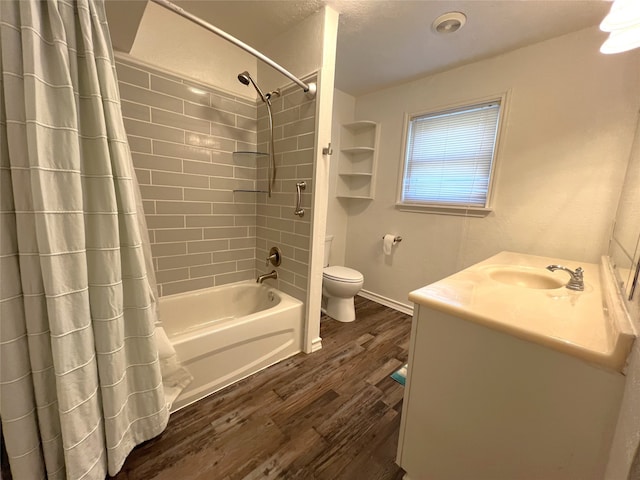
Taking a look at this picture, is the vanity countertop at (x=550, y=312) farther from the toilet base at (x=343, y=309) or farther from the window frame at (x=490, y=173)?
the toilet base at (x=343, y=309)

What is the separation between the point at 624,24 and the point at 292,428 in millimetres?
2125

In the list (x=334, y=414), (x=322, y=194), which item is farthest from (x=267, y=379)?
(x=322, y=194)

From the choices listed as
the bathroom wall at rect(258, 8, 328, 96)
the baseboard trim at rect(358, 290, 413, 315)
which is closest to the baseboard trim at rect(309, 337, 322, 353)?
the baseboard trim at rect(358, 290, 413, 315)

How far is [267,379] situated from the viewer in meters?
1.54

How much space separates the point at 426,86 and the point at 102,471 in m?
3.17

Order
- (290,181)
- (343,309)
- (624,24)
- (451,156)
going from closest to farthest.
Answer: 1. (624,24)
2. (290,181)
3. (451,156)
4. (343,309)

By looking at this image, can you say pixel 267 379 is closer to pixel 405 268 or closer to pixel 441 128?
pixel 405 268

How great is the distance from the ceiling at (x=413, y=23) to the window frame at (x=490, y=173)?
32cm

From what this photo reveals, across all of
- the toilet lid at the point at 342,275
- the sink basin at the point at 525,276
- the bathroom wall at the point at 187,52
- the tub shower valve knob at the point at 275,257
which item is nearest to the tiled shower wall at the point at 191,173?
the bathroom wall at the point at 187,52

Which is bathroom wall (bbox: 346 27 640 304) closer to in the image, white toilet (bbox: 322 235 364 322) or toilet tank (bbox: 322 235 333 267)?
white toilet (bbox: 322 235 364 322)

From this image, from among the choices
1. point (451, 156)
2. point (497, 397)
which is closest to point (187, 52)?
point (451, 156)

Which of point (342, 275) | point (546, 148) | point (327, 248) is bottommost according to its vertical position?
point (342, 275)

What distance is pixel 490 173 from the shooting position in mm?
1927

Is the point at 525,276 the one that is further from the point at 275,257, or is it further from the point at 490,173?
the point at 275,257
